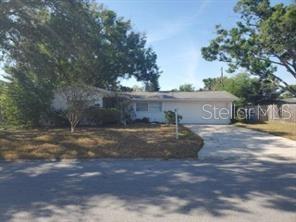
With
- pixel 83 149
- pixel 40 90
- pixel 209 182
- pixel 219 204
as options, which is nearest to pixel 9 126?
pixel 40 90

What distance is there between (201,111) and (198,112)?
0.89ft

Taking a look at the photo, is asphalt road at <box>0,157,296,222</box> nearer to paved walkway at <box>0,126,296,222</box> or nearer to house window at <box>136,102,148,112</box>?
paved walkway at <box>0,126,296,222</box>

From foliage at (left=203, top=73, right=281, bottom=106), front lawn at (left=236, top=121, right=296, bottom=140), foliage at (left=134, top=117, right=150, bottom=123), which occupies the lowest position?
front lawn at (left=236, top=121, right=296, bottom=140)

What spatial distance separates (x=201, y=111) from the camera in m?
31.0

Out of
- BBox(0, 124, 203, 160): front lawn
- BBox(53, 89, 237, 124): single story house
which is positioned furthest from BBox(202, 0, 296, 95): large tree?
BBox(0, 124, 203, 160): front lawn

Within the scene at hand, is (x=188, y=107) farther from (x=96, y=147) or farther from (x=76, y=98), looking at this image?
(x=96, y=147)

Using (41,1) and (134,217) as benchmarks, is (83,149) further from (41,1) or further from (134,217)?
(134,217)

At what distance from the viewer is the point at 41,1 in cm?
1611

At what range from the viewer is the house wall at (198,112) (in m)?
30.7

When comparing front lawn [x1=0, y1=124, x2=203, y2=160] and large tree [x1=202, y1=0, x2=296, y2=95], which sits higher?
large tree [x1=202, y1=0, x2=296, y2=95]

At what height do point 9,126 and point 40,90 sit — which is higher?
point 40,90

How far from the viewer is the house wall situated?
30672 mm

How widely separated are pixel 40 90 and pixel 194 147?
44.6 ft

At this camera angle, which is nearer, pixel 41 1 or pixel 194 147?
pixel 194 147
